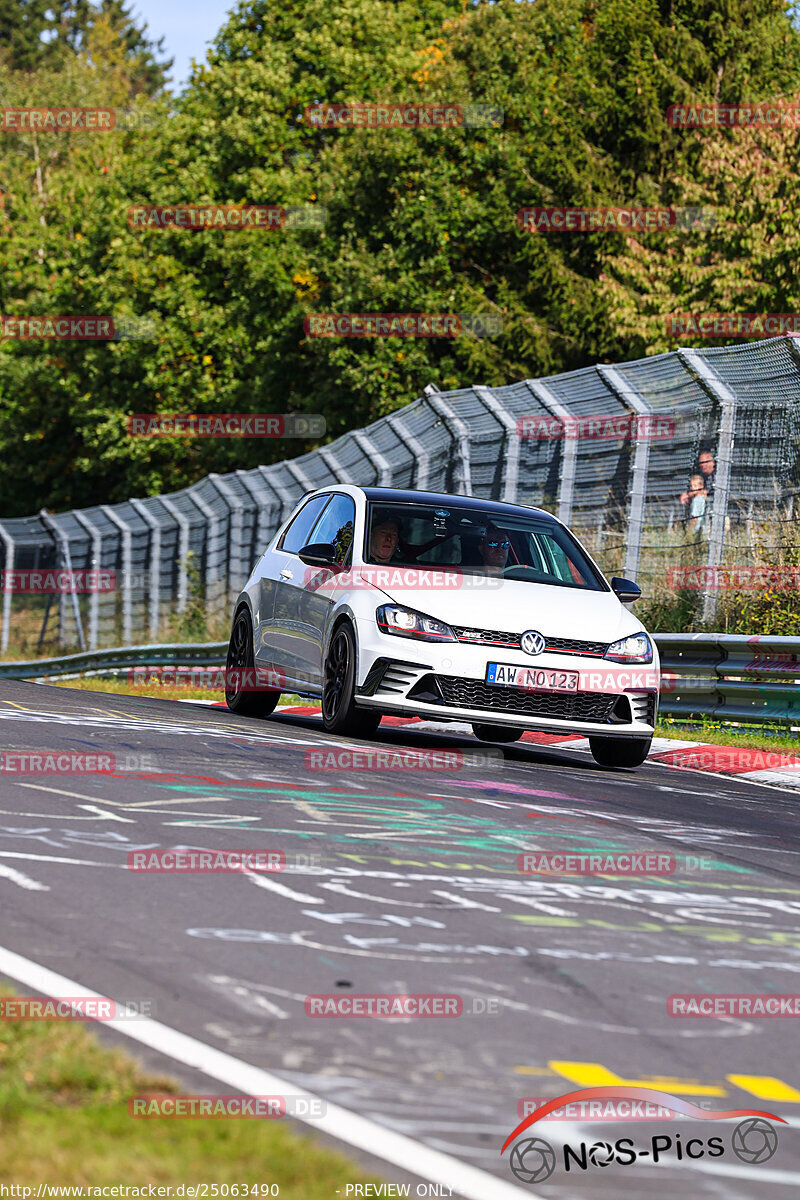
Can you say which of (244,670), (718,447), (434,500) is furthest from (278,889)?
(718,447)

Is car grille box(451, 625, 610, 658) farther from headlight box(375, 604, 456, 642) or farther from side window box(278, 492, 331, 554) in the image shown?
side window box(278, 492, 331, 554)

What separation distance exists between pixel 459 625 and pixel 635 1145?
7111mm

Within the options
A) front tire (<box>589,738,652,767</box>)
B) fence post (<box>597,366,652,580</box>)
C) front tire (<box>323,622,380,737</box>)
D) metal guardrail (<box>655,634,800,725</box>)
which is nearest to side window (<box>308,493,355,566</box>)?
front tire (<box>323,622,380,737</box>)

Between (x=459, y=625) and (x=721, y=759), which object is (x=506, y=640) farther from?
(x=721, y=759)

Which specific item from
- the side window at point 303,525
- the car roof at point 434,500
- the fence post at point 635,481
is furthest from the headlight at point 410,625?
the fence post at point 635,481

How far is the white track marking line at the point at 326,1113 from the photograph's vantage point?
11.6ft

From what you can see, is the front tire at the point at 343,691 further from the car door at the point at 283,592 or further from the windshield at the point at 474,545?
the car door at the point at 283,592

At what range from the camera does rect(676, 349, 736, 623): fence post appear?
1544cm

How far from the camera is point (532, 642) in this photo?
1094cm

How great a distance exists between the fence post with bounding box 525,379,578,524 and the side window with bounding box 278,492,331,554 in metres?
4.38

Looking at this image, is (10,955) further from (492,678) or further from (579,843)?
(492,678)

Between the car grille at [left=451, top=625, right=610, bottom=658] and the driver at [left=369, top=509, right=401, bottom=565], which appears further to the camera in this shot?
the driver at [left=369, top=509, right=401, bottom=565]

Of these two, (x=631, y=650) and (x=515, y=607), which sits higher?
(x=515, y=607)

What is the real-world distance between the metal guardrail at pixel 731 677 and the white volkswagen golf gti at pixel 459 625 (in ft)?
6.63
